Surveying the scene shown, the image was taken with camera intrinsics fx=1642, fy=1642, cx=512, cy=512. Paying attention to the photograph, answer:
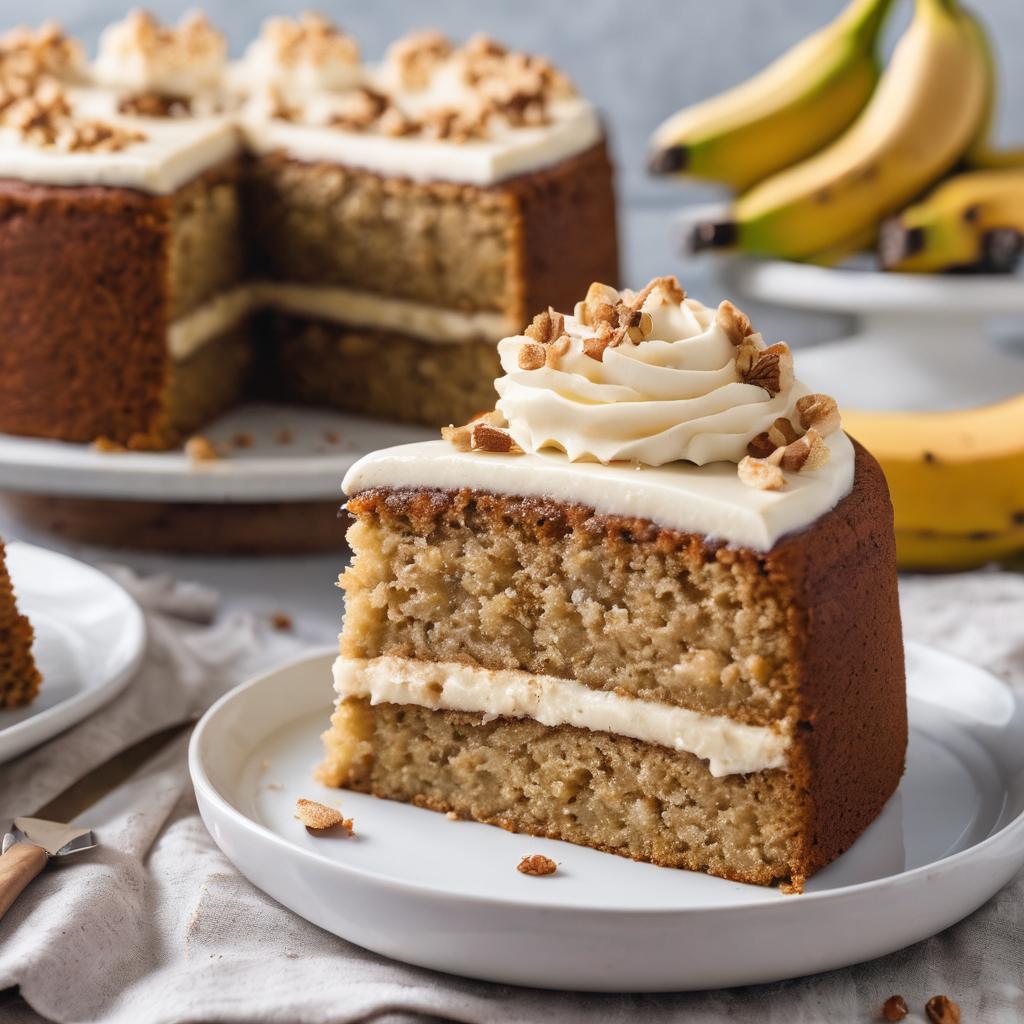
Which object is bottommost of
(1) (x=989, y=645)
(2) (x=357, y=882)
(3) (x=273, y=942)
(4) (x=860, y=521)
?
(1) (x=989, y=645)

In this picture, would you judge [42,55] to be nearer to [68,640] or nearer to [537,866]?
[68,640]

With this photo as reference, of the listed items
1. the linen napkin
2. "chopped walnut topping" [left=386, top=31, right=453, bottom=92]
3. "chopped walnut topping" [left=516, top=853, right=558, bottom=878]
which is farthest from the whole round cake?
"chopped walnut topping" [left=386, top=31, right=453, bottom=92]

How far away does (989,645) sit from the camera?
3.62 m

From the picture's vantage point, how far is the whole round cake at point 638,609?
2.53m

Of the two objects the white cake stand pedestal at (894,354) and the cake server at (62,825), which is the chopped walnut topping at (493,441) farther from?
the white cake stand pedestal at (894,354)

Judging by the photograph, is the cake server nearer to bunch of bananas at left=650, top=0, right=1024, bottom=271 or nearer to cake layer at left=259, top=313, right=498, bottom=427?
cake layer at left=259, top=313, right=498, bottom=427

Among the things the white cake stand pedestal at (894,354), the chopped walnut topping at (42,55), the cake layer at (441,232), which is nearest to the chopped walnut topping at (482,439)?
the cake layer at (441,232)

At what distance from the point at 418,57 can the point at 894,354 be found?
175 cm

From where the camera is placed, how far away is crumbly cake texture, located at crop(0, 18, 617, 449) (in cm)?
444

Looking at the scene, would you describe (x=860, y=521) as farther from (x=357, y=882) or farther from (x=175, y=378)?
(x=175, y=378)

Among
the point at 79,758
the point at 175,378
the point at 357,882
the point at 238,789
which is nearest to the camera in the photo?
the point at 357,882

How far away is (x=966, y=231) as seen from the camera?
15.1 ft

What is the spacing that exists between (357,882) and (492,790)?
0.56 meters

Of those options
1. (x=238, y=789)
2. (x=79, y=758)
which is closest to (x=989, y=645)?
(x=238, y=789)
